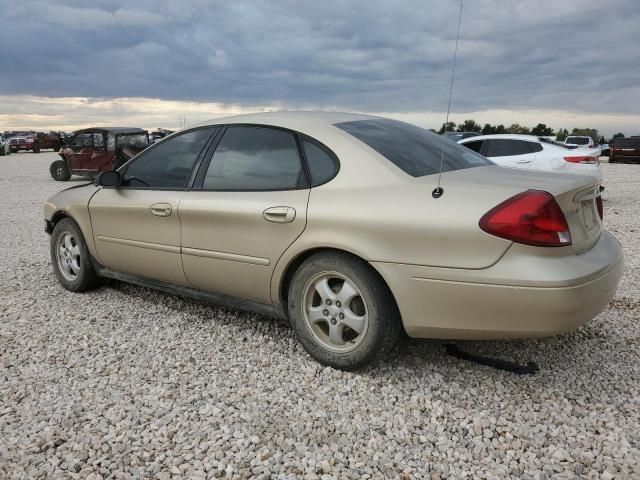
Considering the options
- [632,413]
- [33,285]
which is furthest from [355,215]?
[33,285]

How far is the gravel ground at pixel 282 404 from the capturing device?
240 cm

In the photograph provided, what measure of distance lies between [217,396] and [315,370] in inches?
24.1

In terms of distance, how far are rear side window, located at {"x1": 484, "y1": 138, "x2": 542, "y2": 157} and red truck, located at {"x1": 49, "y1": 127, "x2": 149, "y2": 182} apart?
400 inches

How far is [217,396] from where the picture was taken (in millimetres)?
2994

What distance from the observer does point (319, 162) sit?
3271mm

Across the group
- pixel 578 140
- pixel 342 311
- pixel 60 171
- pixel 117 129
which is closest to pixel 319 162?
pixel 342 311

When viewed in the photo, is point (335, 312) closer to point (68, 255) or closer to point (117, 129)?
point (68, 255)

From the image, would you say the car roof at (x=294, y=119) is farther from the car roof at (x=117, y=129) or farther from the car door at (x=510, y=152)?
the car roof at (x=117, y=129)

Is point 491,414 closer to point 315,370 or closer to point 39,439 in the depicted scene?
point 315,370

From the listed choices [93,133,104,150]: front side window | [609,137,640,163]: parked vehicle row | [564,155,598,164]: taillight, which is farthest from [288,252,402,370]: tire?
[609,137,640,163]: parked vehicle row

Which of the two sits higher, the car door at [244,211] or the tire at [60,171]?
the car door at [244,211]

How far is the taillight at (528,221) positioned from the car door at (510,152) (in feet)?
27.6

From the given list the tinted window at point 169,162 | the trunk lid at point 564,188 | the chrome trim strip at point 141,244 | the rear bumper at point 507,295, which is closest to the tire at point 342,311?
the rear bumper at point 507,295

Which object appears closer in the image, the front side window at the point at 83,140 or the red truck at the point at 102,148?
the red truck at the point at 102,148
